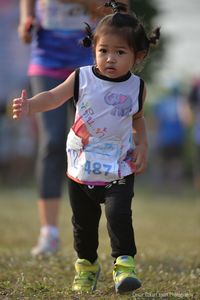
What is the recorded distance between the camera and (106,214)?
12.4 feet

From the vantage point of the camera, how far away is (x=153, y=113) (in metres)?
18.1

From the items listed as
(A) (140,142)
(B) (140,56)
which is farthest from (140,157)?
(B) (140,56)

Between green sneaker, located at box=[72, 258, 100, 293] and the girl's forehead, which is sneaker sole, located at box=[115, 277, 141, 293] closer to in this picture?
green sneaker, located at box=[72, 258, 100, 293]

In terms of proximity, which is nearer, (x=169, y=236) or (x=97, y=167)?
(x=97, y=167)

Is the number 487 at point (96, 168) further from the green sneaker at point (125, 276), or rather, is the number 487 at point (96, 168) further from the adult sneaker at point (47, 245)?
the adult sneaker at point (47, 245)

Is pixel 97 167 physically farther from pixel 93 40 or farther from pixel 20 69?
pixel 20 69

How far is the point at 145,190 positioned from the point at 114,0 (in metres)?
9.88

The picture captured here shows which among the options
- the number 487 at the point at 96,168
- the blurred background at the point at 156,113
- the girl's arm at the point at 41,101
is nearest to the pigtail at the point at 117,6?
the girl's arm at the point at 41,101

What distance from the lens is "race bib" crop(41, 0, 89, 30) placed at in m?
5.29

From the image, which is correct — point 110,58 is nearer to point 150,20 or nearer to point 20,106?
point 20,106

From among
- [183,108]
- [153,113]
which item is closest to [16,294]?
[183,108]

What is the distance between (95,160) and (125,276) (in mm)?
624

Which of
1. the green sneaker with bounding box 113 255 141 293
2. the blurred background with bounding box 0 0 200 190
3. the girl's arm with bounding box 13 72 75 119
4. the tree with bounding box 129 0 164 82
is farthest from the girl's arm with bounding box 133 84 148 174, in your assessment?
the blurred background with bounding box 0 0 200 190

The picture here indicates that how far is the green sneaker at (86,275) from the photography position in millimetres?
4004
